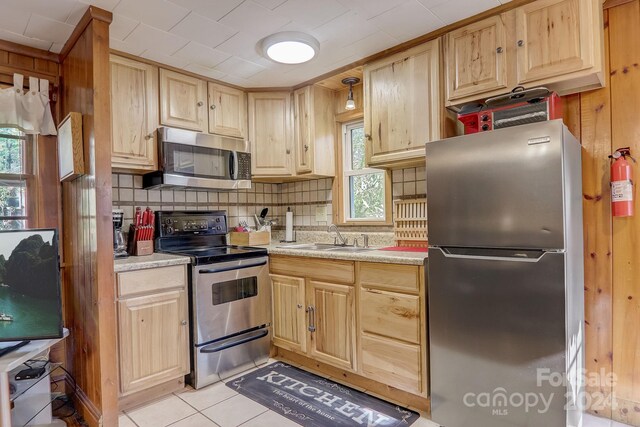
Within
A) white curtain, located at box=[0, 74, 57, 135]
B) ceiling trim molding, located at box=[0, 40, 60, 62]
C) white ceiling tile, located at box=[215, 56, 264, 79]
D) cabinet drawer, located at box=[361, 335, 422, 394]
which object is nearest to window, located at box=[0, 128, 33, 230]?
white curtain, located at box=[0, 74, 57, 135]

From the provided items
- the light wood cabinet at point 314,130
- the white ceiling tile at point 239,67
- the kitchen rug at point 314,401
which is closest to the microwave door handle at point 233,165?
the light wood cabinet at point 314,130

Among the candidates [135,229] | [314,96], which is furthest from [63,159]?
[314,96]

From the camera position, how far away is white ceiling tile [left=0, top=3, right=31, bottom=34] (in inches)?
75.5

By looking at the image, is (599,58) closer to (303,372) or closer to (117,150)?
(303,372)

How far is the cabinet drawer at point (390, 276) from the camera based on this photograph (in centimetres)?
204

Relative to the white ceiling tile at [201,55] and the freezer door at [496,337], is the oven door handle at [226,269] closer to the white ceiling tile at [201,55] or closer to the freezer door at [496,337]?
the freezer door at [496,337]

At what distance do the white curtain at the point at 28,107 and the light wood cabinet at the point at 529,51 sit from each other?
2.61 m

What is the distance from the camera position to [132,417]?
6.93ft

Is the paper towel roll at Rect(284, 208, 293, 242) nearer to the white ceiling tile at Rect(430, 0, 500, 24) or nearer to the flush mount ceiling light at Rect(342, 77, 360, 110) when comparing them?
the flush mount ceiling light at Rect(342, 77, 360, 110)

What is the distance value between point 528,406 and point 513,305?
0.46 m

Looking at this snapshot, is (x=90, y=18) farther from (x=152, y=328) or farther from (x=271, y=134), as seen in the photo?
(x=152, y=328)

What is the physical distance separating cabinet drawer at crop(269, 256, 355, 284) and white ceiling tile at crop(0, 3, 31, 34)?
209 cm

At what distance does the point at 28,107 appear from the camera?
7.61ft

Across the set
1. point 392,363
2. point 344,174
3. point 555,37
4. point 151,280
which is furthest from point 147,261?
point 555,37
